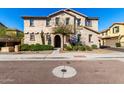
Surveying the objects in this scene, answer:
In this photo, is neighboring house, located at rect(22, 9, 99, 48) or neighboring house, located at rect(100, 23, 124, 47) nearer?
neighboring house, located at rect(100, 23, 124, 47)

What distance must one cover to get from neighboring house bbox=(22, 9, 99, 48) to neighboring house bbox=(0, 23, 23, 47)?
193cm

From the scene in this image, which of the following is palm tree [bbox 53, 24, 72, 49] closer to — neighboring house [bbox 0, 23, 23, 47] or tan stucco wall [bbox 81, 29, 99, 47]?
tan stucco wall [bbox 81, 29, 99, 47]

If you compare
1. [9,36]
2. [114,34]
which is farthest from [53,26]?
[114,34]

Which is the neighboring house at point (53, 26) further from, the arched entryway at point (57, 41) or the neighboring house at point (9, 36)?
the neighboring house at point (9, 36)

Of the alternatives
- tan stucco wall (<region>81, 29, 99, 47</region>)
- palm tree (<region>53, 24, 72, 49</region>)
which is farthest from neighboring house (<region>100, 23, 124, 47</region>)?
palm tree (<region>53, 24, 72, 49</region>)

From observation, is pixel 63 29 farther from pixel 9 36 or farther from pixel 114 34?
pixel 9 36

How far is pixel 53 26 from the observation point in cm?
3102

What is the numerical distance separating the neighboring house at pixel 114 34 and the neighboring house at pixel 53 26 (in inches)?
69.3

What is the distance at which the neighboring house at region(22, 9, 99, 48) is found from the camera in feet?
101

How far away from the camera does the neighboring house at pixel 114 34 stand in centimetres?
2768

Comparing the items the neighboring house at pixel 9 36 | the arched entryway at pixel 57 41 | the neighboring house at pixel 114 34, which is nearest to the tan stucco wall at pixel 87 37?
the neighboring house at pixel 114 34

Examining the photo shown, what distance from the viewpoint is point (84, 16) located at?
3125 centimetres
